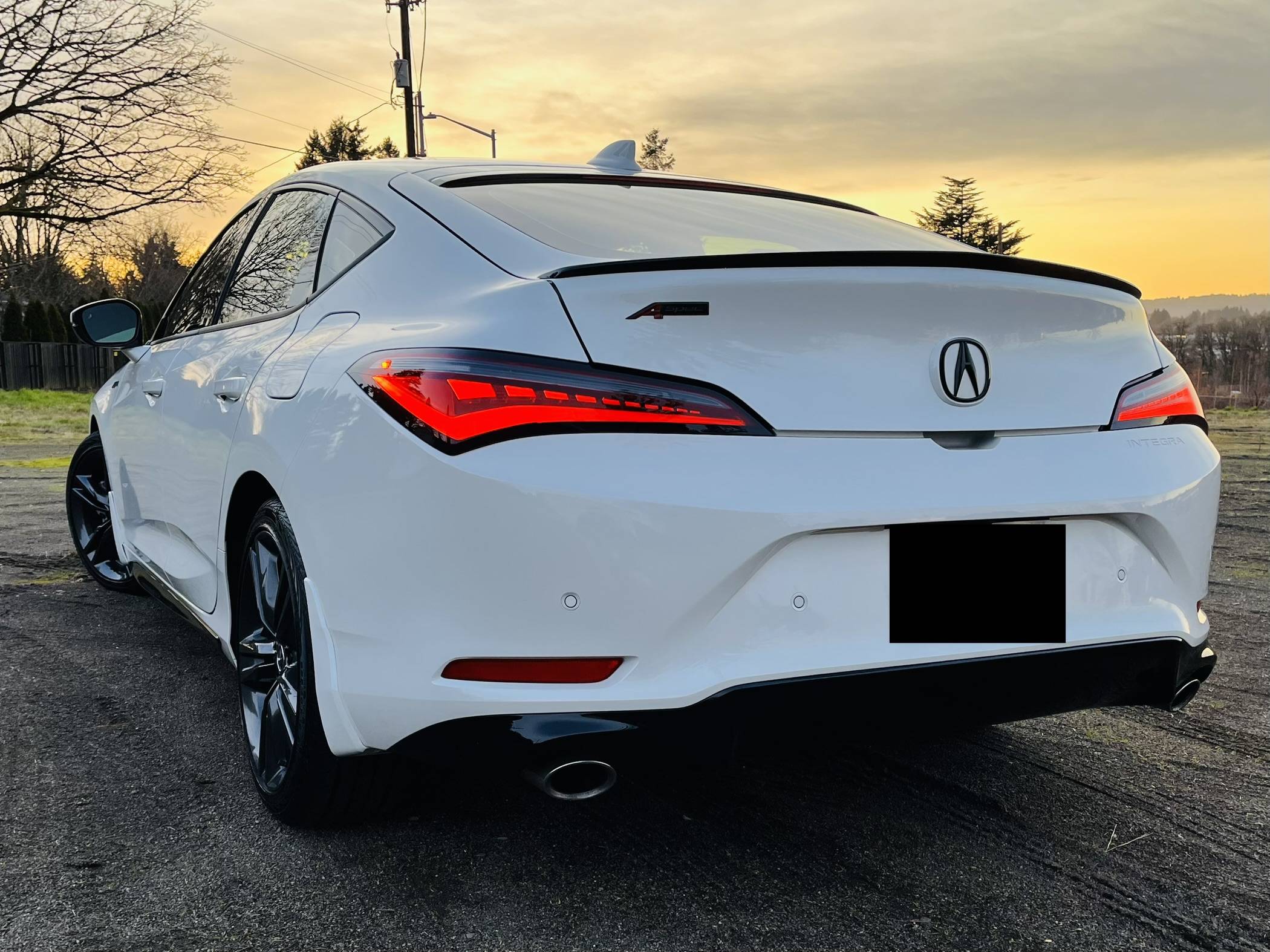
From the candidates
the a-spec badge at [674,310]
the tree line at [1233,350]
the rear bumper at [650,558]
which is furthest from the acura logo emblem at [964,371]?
the tree line at [1233,350]

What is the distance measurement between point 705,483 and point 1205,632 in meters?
1.25

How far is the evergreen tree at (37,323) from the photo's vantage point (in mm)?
33625

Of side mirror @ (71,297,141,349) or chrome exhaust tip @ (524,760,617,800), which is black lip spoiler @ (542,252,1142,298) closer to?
chrome exhaust tip @ (524,760,617,800)

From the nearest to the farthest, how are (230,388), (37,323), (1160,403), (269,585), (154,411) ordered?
1. (1160,403)
2. (269,585)
3. (230,388)
4. (154,411)
5. (37,323)

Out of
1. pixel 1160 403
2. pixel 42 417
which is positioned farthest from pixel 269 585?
pixel 42 417

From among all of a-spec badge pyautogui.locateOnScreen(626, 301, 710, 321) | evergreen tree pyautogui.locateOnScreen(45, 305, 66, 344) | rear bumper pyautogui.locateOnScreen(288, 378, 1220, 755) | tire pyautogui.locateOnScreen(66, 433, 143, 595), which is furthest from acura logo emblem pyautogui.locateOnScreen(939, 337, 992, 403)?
evergreen tree pyautogui.locateOnScreen(45, 305, 66, 344)

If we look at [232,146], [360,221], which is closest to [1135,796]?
[360,221]

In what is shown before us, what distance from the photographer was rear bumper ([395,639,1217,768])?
1.97 meters

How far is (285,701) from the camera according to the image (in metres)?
2.55

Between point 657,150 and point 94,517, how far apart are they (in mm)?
50367

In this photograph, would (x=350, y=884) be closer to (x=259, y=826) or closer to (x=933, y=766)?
(x=259, y=826)

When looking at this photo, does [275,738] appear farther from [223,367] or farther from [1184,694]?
[1184,694]

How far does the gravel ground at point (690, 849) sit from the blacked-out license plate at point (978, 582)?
0.93 ft

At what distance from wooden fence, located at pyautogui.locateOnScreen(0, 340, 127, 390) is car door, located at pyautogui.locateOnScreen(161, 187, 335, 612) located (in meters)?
30.6
